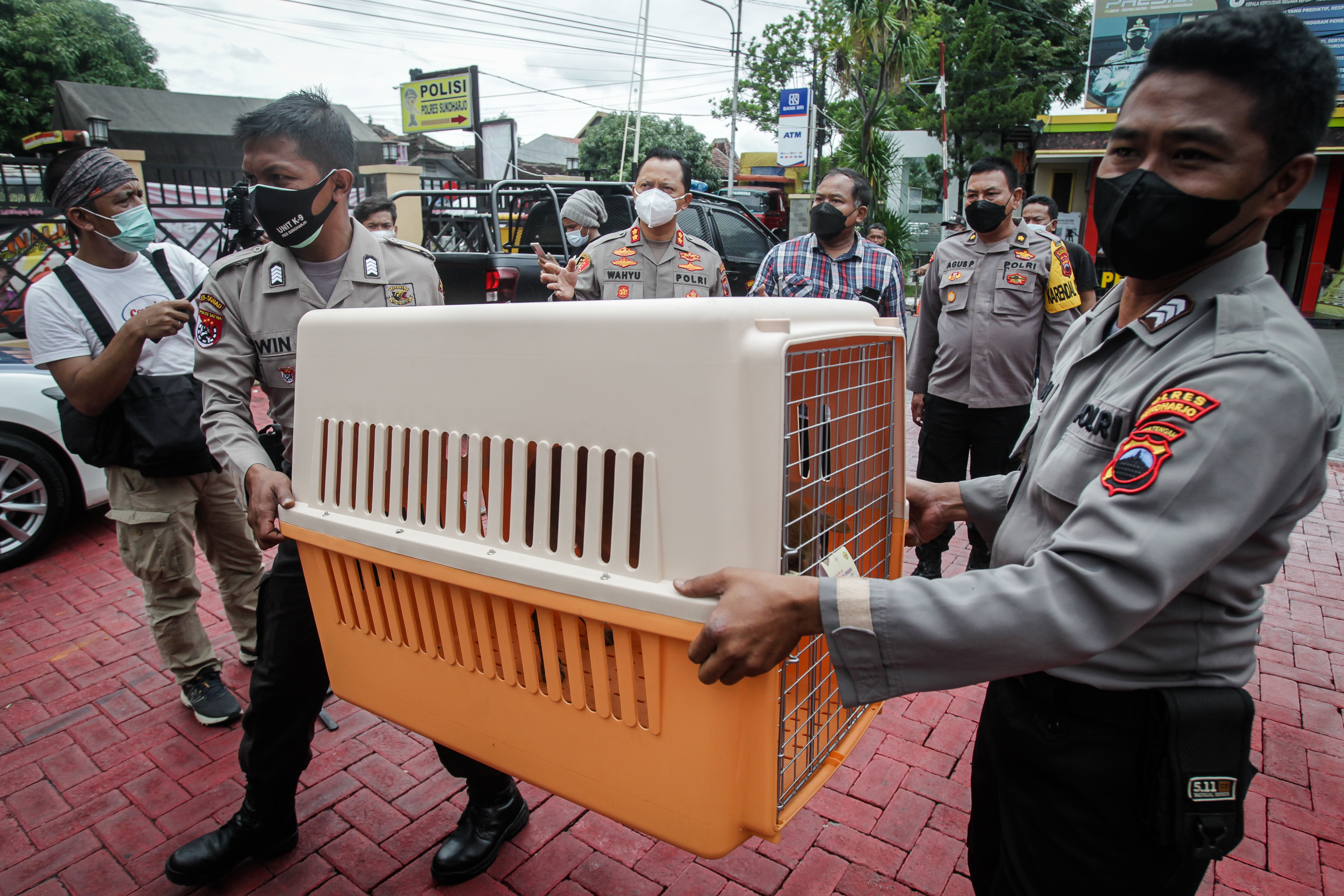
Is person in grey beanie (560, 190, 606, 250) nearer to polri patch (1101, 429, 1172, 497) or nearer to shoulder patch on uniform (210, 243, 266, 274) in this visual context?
shoulder patch on uniform (210, 243, 266, 274)

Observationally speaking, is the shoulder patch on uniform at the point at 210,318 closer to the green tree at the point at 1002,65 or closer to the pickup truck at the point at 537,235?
the pickup truck at the point at 537,235

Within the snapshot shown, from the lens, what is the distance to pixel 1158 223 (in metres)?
1.11

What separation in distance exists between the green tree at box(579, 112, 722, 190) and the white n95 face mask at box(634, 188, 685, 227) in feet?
99.9

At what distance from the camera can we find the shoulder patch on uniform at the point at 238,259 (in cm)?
208

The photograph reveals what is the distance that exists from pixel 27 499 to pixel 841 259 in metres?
4.75

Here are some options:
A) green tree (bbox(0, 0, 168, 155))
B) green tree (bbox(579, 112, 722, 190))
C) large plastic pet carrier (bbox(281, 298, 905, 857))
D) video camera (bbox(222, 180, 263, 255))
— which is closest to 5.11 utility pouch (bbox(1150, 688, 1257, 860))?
large plastic pet carrier (bbox(281, 298, 905, 857))

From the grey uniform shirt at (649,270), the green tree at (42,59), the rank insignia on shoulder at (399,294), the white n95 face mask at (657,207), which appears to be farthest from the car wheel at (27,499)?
the green tree at (42,59)

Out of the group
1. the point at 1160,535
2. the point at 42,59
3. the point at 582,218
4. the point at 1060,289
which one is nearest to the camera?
the point at 1160,535

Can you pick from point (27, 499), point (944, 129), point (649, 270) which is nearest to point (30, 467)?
point (27, 499)

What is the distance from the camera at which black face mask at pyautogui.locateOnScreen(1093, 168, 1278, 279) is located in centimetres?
107

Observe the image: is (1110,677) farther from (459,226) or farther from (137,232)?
(459,226)

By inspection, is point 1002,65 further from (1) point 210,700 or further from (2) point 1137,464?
(2) point 1137,464

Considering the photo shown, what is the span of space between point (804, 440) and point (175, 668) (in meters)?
2.76

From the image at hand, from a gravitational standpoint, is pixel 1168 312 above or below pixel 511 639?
above
